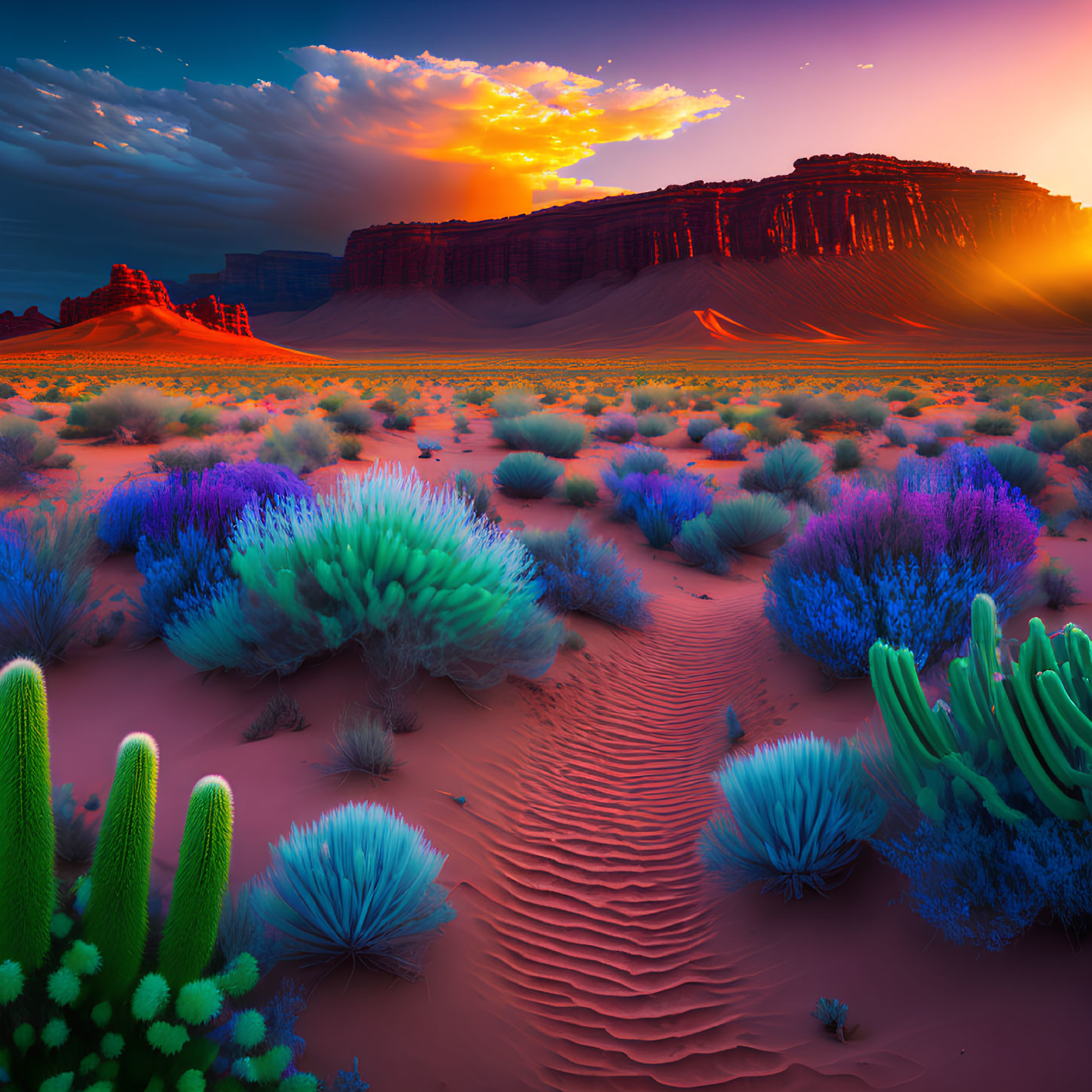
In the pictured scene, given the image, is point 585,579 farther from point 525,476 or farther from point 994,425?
point 994,425

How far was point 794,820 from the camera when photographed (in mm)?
2967

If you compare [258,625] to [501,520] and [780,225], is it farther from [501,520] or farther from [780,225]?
[780,225]

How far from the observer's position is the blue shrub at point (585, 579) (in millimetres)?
6305

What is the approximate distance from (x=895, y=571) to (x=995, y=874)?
290cm

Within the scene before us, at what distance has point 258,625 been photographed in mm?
4156

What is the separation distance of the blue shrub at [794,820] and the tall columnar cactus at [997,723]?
0.93 feet

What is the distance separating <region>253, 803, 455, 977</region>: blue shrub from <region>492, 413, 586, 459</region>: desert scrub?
10683 millimetres

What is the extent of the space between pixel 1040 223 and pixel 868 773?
5558 inches

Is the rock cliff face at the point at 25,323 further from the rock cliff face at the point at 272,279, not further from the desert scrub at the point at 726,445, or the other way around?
the desert scrub at the point at 726,445

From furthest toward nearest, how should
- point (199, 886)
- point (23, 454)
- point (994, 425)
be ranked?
point (994, 425) < point (23, 454) < point (199, 886)

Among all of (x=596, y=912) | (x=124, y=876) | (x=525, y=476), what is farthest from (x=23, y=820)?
(x=525, y=476)

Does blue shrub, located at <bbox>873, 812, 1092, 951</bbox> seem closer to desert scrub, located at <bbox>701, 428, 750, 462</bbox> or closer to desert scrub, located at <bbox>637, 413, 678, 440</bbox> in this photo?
desert scrub, located at <bbox>701, 428, 750, 462</bbox>

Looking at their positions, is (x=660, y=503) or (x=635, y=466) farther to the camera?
(x=635, y=466)

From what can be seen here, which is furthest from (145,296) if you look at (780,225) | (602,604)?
(602,604)
